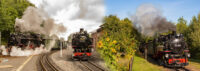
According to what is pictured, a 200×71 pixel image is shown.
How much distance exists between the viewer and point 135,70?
46.1ft

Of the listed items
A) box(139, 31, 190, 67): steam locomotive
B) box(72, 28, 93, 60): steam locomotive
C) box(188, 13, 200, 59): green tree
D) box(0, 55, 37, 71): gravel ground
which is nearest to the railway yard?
box(0, 55, 37, 71): gravel ground

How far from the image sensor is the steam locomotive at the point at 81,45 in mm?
18250

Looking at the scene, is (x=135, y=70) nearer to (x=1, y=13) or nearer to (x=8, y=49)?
(x=8, y=49)

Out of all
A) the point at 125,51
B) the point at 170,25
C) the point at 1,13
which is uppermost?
the point at 1,13

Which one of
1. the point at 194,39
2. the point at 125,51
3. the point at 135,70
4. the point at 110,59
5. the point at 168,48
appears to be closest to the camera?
the point at 110,59

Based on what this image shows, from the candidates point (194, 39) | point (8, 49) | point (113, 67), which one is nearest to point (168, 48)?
point (113, 67)

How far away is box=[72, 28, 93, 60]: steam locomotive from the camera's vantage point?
18.2 m

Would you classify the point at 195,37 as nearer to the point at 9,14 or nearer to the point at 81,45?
the point at 81,45

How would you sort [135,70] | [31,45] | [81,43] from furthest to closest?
[31,45], [81,43], [135,70]

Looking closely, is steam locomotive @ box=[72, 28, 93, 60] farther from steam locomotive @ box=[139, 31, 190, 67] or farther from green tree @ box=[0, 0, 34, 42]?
green tree @ box=[0, 0, 34, 42]

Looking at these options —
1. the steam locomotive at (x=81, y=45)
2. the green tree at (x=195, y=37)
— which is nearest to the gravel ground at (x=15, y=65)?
the steam locomotive at (x=81, y=45)

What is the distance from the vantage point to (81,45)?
1822 centimetres

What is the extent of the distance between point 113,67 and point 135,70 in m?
4.44

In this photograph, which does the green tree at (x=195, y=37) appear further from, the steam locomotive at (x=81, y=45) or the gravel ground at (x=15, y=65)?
the gravel ground at (x=15, y=65)
